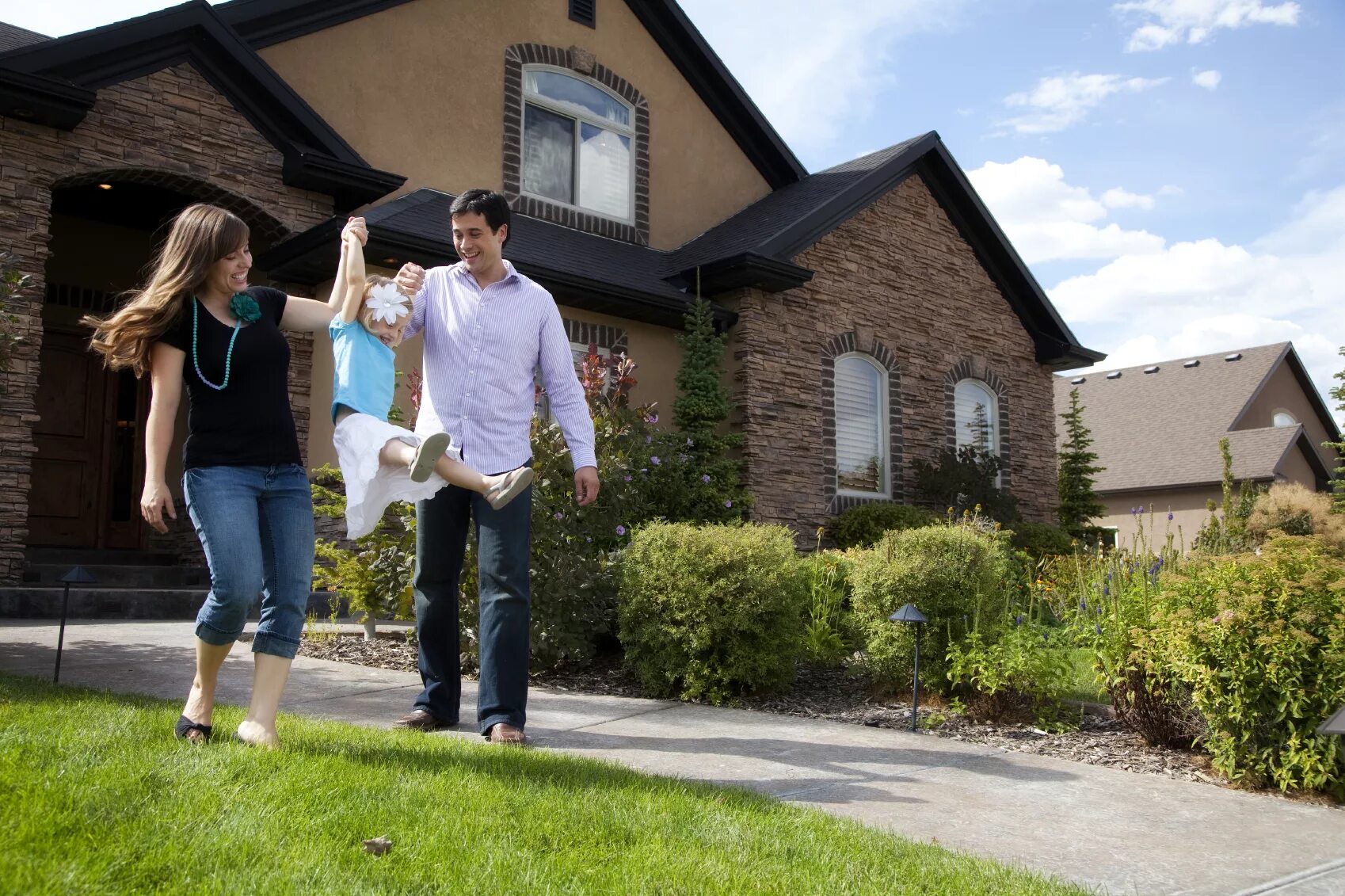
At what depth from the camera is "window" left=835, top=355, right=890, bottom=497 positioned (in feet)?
43.7

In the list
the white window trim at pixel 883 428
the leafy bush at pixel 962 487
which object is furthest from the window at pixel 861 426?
Result: the leafy bush at pixel 962 487

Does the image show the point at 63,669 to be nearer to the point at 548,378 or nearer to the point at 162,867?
the point at 548,378

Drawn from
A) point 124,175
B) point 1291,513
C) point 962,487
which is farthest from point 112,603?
point 1291,513

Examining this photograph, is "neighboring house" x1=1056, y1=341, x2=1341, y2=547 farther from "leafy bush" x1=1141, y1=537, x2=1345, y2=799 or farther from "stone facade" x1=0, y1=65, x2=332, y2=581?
"leafy bush" x1=1141, y1=537, x2=1345, y2=799

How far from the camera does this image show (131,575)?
31.8 ft

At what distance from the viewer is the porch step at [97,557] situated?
9883 mm

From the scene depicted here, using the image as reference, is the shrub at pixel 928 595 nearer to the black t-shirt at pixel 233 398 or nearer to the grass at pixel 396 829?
the grass at pixel 396 829

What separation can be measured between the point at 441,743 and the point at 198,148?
7510 mm

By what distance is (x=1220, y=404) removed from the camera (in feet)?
94.1

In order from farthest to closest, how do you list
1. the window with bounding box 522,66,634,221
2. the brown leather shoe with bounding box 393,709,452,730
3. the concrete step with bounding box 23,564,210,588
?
the window with bounding box 522,66,634,221
the concrete step with bounding box 23,564,210,588
the brown leather shoe with bounding box 393,709,452,730

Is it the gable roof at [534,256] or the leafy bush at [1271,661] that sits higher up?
the gable roof at [534,256]

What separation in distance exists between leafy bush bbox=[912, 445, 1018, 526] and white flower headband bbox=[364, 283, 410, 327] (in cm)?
1049

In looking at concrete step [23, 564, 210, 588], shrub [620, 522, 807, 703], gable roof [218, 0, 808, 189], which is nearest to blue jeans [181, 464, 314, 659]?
shrub [620, 522, 807, 703]

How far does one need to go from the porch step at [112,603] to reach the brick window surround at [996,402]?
8571mm
